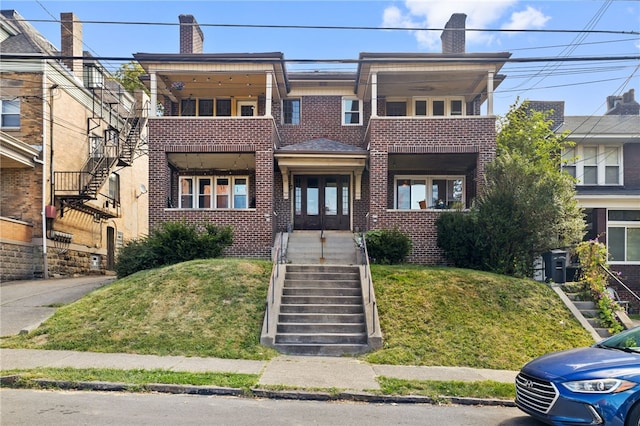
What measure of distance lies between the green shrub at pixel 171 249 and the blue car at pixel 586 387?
1083 centimetres

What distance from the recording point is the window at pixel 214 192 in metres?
21.3

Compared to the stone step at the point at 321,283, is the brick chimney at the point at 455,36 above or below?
above

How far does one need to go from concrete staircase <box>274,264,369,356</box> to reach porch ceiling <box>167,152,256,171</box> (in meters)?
6.33

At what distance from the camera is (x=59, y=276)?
72.7 ft

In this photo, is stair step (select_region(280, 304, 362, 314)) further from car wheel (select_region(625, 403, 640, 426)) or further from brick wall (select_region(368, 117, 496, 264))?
car wheel (select_region(625, 403, 640, 426))

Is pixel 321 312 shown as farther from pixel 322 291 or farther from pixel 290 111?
pixel 290 111

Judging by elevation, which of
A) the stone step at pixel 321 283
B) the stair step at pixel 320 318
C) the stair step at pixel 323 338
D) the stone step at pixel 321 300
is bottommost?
the stair step at pixel 323 338

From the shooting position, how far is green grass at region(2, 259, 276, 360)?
10953 mm

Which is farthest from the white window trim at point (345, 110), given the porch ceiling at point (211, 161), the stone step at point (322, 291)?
the stone step at point (322, 291)

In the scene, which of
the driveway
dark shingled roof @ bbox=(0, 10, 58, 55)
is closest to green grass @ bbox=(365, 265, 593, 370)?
the driveway

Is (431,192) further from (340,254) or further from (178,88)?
(178,88)

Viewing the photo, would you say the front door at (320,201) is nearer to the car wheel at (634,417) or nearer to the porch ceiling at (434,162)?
the porch ceiling at (434,162)

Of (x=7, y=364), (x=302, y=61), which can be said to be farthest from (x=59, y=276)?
(x=302, y=61)

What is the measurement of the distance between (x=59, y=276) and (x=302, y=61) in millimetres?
16014
